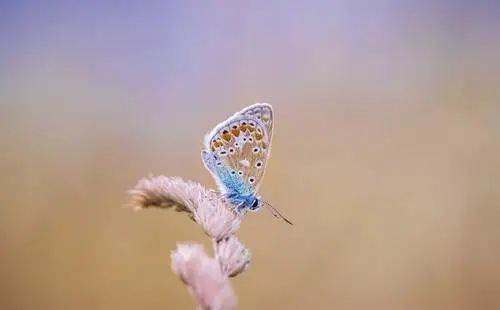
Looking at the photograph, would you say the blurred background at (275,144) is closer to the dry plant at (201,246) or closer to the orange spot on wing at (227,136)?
the orange spot on wing at (227,136)

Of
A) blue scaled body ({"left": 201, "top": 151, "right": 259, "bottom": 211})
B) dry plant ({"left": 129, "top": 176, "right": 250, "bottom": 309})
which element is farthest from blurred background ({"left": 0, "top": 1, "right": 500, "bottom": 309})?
dry plant ({"left": 129, "top": 176, "right": 250, "bottom": 309})

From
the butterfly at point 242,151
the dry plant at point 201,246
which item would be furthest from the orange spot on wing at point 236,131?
the dry plant at point 201,246

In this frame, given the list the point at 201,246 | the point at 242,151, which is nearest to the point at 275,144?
the point at 242,151

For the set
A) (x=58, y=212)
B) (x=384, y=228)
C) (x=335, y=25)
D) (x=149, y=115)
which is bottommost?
(x=384, y=228)

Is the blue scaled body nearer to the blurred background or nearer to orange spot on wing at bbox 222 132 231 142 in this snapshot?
orange spot on wing at bbox 222 132 231 142

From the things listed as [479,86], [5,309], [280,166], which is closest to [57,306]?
[5,309]

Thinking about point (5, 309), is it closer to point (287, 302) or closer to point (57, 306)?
point (57, 306)

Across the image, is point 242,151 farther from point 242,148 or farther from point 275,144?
point 275,144
